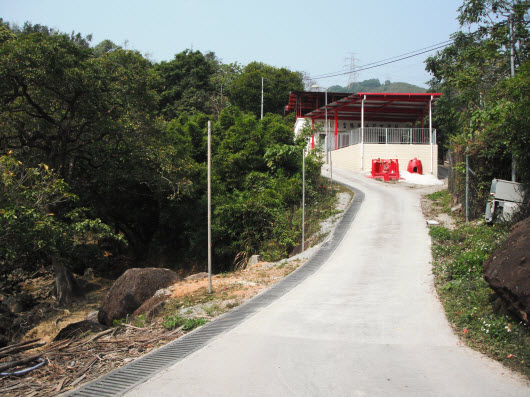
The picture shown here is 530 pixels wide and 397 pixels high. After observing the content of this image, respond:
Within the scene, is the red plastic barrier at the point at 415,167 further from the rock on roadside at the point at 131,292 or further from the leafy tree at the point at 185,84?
the leafy tree at the point at 185,84

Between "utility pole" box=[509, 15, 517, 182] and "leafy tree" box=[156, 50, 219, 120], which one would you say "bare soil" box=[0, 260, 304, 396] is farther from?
"leafy tree" box=[156, 50, 219, 120]

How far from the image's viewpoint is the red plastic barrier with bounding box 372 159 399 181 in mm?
26203

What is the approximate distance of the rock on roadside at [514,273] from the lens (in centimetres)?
575

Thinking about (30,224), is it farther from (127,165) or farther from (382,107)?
(382,107)

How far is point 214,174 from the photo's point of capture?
20344 millimetres

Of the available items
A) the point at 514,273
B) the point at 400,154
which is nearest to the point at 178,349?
the point at 514,273

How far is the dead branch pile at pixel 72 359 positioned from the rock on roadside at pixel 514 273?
4.81 m

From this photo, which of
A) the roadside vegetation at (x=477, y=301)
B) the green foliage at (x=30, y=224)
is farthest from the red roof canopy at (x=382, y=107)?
the green foliage at (x=30, y=224)

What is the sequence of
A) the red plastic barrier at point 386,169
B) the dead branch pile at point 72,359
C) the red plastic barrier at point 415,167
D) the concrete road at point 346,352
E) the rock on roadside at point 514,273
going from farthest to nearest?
the red plastic barrier at point 415,167, the red plastic barrier at point 386,169, the rock on roadside at point 514,273, the dead branch pile at point 72,359, the concrete road at point 346,352

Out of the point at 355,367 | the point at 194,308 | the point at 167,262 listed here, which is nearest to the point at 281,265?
the point at 194,308

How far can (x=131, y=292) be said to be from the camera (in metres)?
10.2

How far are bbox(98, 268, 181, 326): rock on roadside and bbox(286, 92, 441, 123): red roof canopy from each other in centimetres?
2135

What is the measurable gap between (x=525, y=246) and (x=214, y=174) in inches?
605

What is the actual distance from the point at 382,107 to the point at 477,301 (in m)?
25.5
